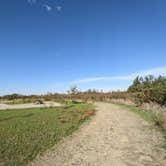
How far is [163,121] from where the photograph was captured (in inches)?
558

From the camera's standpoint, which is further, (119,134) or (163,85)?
(163,85)

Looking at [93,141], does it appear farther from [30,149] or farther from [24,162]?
[24,162]

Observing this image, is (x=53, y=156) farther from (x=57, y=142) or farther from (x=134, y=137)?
(x=134, y=137)

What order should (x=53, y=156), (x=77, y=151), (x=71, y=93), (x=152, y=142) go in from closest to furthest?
(x=53, y=156)
(x=77, y=151)
(x=152, y=142)
(x=71, y=93)

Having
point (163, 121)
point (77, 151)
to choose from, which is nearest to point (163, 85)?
point (163, 121)

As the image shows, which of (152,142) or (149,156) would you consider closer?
(149,156)

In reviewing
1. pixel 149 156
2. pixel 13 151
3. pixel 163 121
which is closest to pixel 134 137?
pixel 149 156

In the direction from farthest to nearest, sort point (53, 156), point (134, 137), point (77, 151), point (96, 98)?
1. point (96, 98)
2. point (134, 137)
3. point (77, 151)
4. point (53, 156)

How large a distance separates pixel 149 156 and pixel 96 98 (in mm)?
52564

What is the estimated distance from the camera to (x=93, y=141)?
392 inches

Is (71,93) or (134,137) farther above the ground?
(71,93)

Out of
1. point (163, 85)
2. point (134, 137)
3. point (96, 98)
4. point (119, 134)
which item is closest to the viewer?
point (134, 137)

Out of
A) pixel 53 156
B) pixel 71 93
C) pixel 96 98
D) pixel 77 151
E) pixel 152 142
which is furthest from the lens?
pixel 71 93

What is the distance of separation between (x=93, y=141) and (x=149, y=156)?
3.06 metres
